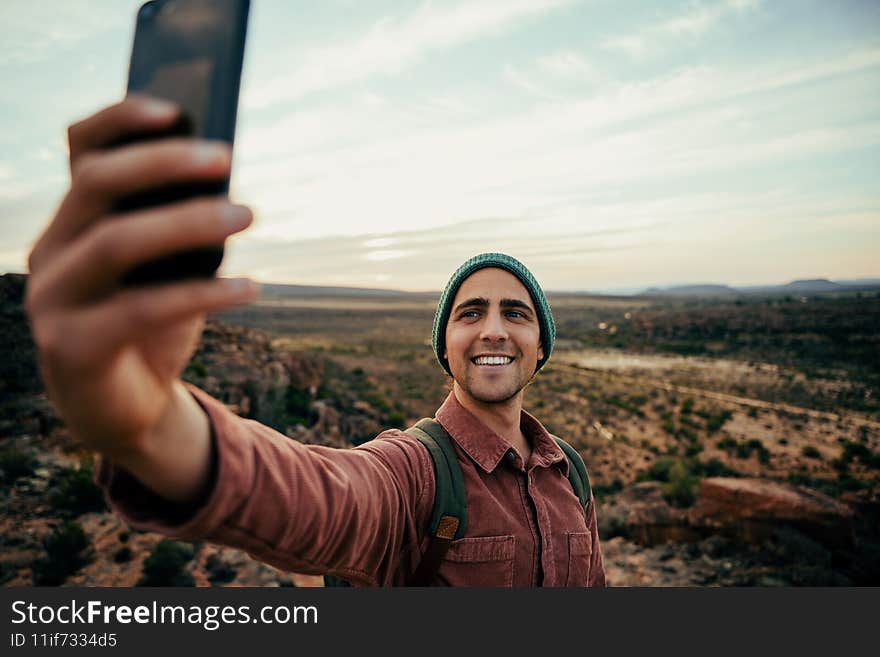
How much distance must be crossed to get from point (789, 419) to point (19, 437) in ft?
82.3

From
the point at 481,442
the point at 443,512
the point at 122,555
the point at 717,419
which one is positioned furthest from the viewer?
the point at 717,419

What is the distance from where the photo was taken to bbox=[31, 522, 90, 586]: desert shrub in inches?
270

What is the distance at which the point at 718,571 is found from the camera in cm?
784

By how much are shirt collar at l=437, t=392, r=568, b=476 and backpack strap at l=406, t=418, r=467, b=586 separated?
14 cm

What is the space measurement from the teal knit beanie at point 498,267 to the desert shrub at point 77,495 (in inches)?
349

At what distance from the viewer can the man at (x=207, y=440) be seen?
0.56 m

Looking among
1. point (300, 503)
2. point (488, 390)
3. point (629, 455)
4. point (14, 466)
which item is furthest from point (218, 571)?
point (629, 455)

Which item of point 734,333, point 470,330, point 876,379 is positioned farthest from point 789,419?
point 734,333

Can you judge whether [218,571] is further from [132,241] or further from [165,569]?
[132,241]

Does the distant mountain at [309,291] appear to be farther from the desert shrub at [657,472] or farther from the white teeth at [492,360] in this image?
the white teeth at [492,360]

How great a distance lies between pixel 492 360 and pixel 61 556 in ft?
Answer: 26.4

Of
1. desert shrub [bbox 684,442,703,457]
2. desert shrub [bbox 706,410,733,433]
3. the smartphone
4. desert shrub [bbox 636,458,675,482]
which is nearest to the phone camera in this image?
the smartphone

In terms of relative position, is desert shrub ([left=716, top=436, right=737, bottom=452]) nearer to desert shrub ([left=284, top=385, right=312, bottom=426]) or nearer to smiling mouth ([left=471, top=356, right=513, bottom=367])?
desert shrub ([left=284, top=385, right=312, bottom=426])

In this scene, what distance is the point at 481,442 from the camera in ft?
6.93
